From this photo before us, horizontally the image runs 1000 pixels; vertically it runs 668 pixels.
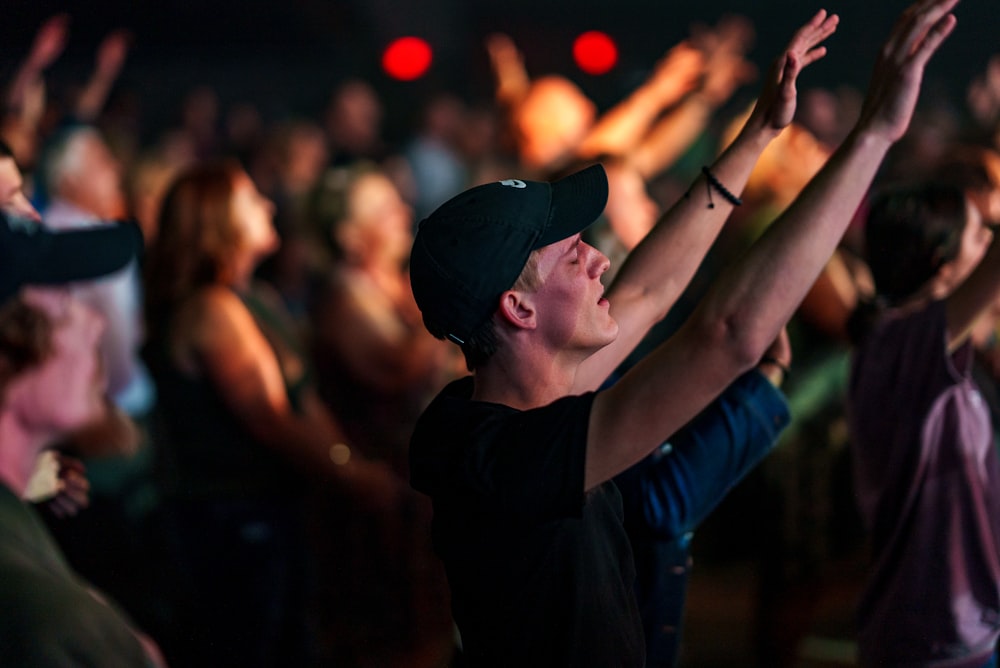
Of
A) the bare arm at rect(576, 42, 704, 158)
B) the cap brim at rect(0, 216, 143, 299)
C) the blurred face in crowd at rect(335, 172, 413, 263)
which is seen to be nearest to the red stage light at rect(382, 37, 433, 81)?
the blurred face in crowd at rect(335, 172, 413, 263)

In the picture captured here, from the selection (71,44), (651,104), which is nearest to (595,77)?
(71,44)

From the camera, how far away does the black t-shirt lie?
1231 mm

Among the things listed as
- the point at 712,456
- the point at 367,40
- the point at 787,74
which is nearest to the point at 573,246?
the point at 787,74

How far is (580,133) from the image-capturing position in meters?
4.37

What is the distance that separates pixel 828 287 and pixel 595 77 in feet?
19.1

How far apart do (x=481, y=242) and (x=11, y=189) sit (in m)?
1.03

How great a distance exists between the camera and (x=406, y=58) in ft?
28.7

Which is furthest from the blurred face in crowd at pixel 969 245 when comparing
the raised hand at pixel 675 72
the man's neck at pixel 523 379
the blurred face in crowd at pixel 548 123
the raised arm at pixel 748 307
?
the blurred face in crowd at pixel 548 123

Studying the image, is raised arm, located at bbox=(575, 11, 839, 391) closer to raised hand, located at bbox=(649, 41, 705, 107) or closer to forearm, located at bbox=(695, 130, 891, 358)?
forearm, located at bbox=(695, 130, 891, 358)

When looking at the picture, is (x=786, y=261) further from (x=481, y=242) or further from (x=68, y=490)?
(x=68, y=490)

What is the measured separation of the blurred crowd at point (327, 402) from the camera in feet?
9.93

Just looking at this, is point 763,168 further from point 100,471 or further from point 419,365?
point 100,471

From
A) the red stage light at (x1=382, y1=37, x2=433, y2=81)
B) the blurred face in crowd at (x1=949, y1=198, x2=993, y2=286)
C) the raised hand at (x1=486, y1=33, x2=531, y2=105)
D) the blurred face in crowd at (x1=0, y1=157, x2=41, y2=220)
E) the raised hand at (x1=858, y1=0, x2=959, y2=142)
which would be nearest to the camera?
the raised hand at (x1=858, y1=0, x2=959, y2=142)

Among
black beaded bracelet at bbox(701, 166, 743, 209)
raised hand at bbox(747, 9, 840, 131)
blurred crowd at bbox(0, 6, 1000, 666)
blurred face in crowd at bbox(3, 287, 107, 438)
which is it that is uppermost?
raised hand at bbox(747, 9, 840, 131)
